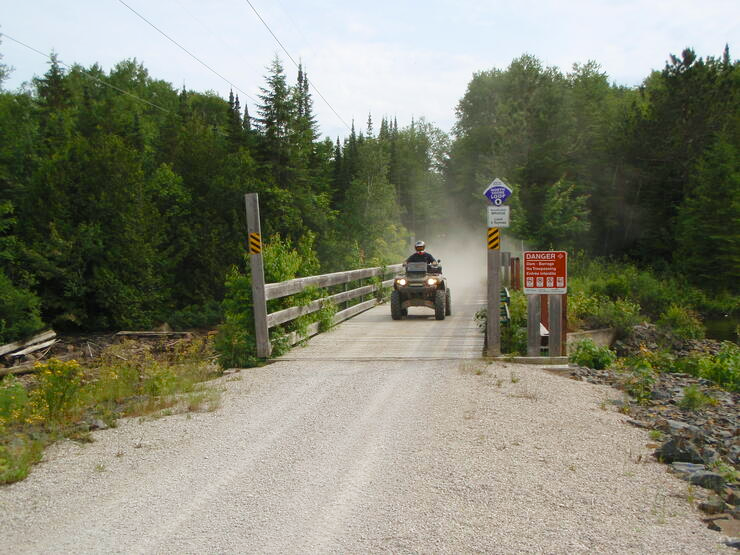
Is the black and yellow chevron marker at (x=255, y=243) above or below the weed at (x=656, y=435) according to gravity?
above

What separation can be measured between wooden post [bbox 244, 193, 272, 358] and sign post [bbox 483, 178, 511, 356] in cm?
341

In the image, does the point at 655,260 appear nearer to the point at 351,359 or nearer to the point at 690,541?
the point at 351,359

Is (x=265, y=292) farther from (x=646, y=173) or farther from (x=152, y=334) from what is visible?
(x=646, y=173)

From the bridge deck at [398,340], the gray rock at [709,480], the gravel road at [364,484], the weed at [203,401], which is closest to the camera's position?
the gravel road at [364,484]

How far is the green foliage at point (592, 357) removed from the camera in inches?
452

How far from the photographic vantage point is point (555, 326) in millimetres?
9852

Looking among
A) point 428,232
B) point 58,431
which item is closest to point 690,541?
point 58,431

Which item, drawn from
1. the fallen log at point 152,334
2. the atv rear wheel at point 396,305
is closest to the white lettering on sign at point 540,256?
the atv rear wheel at point 396,305

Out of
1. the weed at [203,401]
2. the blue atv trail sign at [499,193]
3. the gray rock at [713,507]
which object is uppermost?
the blue atv trail sign at [499,193]

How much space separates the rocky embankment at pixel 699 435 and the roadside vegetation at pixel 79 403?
4.71 meters

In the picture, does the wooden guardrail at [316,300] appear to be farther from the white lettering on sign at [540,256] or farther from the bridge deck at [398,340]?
the white lettering on sign at [540,256]

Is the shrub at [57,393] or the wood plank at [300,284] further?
the wood plank at [300,284]

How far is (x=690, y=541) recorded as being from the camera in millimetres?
4098

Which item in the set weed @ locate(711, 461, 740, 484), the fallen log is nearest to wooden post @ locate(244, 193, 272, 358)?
weed @ locate(711, 461, 740, 484)
